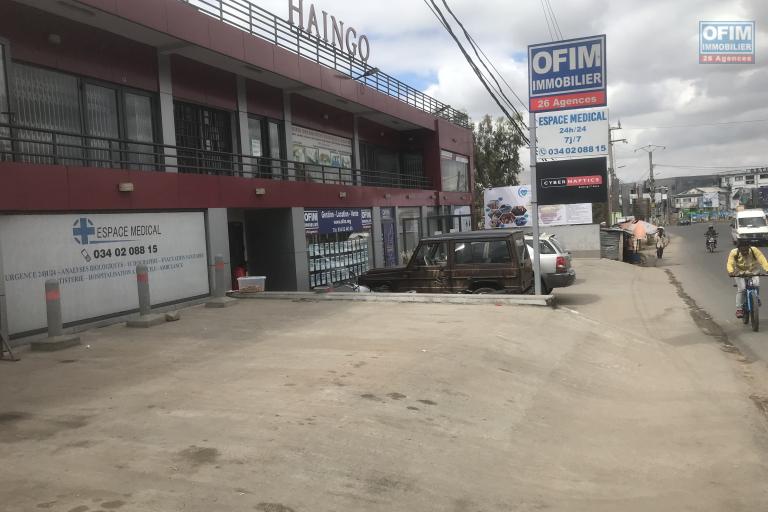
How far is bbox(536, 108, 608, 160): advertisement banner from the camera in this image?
12.3 metres

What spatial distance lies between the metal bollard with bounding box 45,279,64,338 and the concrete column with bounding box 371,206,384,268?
1353 centimetres

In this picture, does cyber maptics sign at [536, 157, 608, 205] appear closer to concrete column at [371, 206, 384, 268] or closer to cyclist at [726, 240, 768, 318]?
cyclist at [726, 240, 768, 318]

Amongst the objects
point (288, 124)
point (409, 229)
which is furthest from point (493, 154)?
point (288, 124)

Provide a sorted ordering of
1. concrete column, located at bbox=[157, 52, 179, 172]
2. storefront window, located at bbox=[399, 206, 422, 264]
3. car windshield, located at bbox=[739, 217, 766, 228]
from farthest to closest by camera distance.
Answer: car windshield, located at bbox=[739, 217, 766, 228] < storefront window, located at bbox=[399, 206, 422, 264] < concrete column, located at bbox=[157, 52, 179, 172]

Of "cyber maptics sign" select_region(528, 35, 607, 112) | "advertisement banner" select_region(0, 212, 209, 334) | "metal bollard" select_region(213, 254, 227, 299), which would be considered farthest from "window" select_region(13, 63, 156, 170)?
"cyber maptics sign" select_region(528, 35, 607, 112)

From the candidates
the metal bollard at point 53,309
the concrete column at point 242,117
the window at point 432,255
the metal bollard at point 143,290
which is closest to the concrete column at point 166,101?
the concrete column at point 242,117

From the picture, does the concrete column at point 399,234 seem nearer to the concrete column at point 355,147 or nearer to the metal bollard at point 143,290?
the concrete column at point 355,147

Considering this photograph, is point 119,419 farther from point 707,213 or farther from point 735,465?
point 707,213

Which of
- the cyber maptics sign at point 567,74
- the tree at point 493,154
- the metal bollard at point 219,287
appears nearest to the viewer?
the metal bollard at point 219,287

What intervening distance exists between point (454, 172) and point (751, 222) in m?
19.2

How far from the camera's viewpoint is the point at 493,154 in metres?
46.5

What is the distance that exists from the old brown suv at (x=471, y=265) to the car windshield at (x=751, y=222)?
2902 cm

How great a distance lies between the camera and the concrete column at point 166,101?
1343 cm

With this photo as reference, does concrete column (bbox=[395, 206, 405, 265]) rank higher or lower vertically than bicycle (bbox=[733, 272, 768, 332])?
higher
